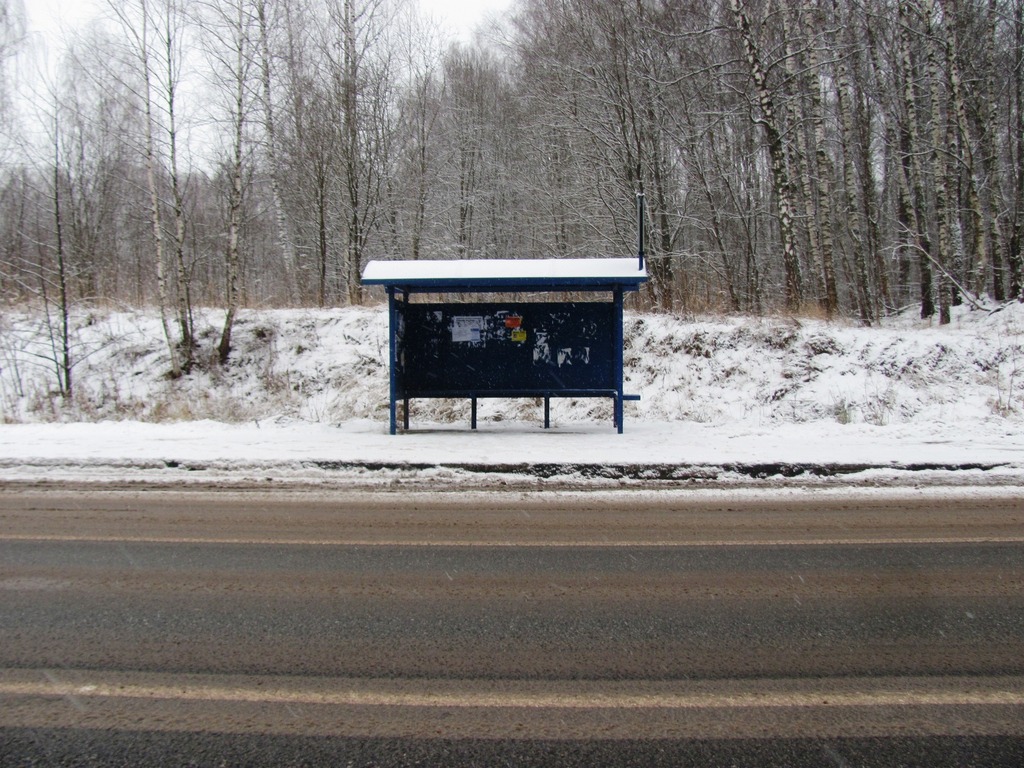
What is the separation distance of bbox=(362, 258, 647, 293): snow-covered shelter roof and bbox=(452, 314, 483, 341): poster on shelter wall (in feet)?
2.02

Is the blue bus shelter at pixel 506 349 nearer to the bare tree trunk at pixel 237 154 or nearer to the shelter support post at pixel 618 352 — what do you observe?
the shelter support post at pixel 618 352

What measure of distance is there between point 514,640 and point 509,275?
746cm

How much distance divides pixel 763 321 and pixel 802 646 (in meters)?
13.2

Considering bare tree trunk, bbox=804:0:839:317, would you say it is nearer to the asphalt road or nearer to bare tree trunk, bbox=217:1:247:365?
the asphalt road

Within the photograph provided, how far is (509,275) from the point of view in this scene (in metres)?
10.4

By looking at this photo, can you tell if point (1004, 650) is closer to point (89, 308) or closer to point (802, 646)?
point (802, 646)

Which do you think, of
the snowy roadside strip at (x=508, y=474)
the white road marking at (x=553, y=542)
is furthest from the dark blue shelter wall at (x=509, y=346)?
the white road marking at (x=553, y=542)

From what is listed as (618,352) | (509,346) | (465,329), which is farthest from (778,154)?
(465,329)

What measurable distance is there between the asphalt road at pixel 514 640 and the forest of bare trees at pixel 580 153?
13069 mm

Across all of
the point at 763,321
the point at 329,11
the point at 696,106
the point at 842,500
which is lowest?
the point at 842,500

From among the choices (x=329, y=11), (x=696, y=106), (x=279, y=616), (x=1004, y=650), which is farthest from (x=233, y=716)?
(x=329, y=11)

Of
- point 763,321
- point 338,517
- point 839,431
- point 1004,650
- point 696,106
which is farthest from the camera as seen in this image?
point 696,106

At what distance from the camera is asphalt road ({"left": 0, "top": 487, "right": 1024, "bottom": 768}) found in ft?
8.46

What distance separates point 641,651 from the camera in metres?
3.39
